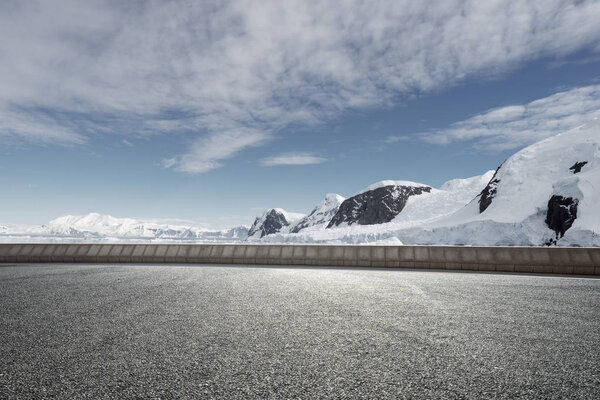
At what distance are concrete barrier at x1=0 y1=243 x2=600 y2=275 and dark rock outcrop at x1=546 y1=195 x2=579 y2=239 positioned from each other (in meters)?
68.8

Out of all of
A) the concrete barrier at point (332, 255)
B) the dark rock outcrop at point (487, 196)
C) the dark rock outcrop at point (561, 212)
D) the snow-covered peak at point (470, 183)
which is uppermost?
the snow-covered peak at point (470, 183)

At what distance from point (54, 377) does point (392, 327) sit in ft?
12.6

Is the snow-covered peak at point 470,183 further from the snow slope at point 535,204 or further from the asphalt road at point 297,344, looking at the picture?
the asphalt road at point 297,344

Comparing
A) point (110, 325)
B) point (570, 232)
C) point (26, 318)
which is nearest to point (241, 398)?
point (110, 325)

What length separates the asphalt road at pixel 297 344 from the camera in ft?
9.87

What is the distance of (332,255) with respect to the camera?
617 inches

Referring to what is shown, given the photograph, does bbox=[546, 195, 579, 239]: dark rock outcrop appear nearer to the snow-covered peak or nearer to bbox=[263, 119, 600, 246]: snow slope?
bbox=[263, 119, 600, 246]: snow slope

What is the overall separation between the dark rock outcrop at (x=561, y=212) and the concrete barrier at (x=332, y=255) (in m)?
68.8

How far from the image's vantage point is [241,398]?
2.77 m

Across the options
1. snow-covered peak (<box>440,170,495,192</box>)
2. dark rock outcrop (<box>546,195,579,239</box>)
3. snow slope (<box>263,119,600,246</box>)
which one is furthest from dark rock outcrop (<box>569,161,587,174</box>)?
snow-covered peak (<box>440,170,495,192</box>)

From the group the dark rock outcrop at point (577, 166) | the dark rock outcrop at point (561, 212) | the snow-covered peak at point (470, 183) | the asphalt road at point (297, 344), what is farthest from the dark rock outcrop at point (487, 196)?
the asphalt road at point (297, 344)

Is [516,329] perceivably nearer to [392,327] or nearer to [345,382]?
[392,327]

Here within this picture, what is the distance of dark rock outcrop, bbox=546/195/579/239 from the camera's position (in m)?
69.2

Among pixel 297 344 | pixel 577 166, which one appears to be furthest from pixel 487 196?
pixel 297 344
